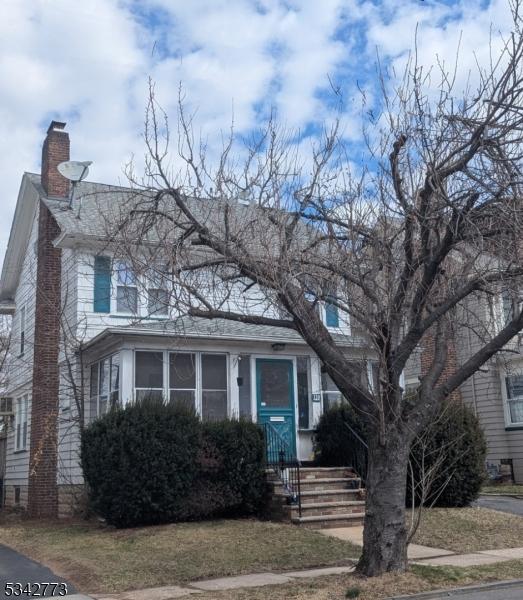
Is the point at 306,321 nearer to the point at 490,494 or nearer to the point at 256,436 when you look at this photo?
the point at 256,436

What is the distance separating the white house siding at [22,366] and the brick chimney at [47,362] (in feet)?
3.41

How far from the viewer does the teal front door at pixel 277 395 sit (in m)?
16.7

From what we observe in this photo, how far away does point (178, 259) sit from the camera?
9.79 meters

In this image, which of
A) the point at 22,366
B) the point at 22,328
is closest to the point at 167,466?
the point at 22,366

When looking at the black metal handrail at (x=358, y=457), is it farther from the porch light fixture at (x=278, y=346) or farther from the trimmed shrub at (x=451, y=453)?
the porch light fixture at (x=278, y=346)

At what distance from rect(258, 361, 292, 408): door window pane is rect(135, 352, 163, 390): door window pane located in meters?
2.36

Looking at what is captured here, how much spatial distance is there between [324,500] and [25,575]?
5745mm

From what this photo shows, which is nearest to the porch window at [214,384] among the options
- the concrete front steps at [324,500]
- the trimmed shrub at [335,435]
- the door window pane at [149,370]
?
the door window pane at [149,370]

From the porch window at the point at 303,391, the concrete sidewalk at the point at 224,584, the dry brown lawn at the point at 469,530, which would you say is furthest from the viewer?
the porch window at the point at 303,391

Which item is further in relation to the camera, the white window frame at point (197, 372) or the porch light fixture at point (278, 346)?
the porch light fixture at point (278, 346)

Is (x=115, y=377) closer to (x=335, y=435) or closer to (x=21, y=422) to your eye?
(x=335, y=435)

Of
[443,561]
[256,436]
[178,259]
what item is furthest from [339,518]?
[178,259]

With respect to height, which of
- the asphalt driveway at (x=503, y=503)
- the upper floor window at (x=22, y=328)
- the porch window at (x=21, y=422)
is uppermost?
the upper floor window at (x=22, y=328)

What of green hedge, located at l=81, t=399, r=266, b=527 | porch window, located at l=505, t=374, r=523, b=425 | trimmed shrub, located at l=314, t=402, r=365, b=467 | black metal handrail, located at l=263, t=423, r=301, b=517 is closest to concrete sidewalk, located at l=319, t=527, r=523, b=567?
black metal handrail, located at l=263, t=423, r=301, b=517
